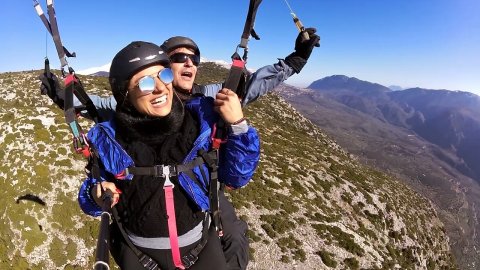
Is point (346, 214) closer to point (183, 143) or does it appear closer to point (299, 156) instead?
point (299, 156)

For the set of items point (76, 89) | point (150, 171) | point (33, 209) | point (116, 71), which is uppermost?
point (116, 71)

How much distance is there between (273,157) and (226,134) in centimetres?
3317

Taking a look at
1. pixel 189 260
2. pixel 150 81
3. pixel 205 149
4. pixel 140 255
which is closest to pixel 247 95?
pixel 205 149

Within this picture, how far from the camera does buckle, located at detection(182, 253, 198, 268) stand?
12.6 feet

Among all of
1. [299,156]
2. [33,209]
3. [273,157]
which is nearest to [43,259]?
[33,209]

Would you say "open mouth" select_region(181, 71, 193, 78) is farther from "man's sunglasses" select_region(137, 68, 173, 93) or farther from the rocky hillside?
the rocky hillside

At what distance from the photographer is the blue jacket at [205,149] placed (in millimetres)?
3516

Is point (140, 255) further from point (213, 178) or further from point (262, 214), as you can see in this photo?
point (262, 214)

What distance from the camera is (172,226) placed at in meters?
3.65

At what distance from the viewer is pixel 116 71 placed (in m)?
3.61

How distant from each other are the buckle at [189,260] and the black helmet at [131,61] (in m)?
2.13

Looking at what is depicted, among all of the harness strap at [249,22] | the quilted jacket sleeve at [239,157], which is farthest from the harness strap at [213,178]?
the harness strap at [249,22]

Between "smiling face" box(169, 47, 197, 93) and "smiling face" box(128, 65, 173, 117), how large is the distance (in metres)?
2.87

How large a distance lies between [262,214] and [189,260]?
64.9 feet
